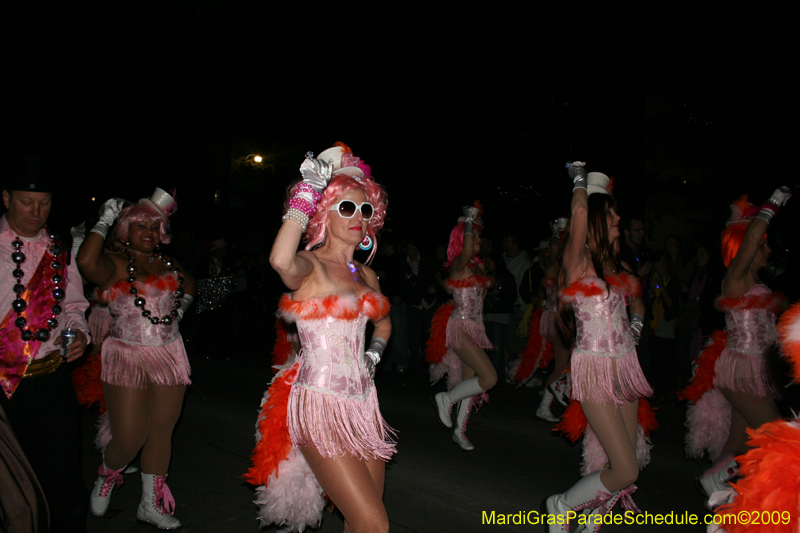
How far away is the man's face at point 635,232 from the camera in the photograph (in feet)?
21.6

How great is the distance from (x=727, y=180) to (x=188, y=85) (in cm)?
1564

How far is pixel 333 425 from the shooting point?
8.57 ft

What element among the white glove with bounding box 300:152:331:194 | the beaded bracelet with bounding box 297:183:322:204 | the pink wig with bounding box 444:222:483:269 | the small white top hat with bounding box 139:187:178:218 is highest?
the pink wig with bounding box 444:222:483:269

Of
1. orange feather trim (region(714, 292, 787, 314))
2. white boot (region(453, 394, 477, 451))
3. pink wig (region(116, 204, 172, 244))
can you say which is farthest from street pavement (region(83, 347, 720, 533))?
pink wig (region(116, 204, 172, 244))

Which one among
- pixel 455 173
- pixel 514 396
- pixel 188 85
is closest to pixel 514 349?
pixel 514 396

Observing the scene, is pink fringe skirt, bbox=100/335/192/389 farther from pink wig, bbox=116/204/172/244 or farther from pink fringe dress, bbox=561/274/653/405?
pink fringe dress, bbox=561/274/653/405

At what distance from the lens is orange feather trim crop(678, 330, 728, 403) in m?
4.42

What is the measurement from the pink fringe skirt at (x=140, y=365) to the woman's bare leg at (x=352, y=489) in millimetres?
1648

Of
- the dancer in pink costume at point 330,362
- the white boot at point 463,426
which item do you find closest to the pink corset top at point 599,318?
the dancer in pink costume at point 330,362

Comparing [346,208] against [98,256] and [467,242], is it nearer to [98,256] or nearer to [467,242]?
[98,256]

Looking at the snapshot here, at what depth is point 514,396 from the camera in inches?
307

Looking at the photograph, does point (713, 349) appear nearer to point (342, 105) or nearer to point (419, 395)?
point (419, 395)

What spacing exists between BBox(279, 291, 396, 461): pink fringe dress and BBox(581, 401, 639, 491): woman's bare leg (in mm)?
1302

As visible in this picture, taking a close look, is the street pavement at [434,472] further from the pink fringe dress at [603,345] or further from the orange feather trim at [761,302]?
the orange feather trim at [761,302]
